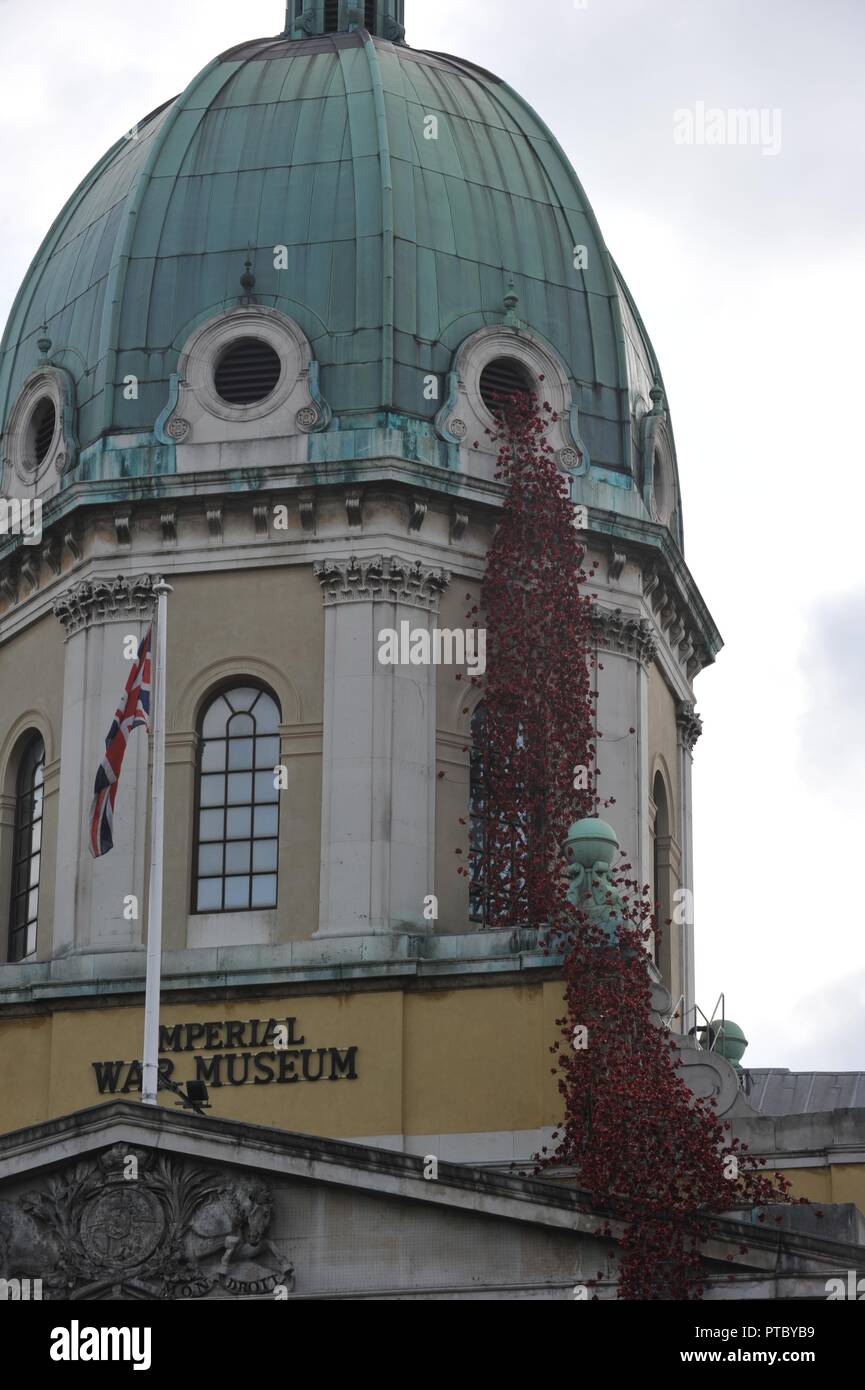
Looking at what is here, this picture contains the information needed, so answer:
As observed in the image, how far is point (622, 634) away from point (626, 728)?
1.54 metres

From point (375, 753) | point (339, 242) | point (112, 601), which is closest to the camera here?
point (375, 753)

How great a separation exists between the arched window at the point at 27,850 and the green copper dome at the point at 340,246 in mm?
4599

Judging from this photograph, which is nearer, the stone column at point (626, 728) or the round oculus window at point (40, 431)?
the stone column at point (626, 728)

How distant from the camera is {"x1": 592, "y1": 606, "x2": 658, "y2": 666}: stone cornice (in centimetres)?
5600

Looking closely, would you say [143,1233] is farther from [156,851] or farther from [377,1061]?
[377,1061]

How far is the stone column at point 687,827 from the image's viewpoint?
5956 cm

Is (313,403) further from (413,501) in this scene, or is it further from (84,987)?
(84,987)

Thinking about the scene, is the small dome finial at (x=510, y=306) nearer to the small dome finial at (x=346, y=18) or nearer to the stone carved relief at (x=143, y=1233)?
the small dome finial at (x=346, y=18)

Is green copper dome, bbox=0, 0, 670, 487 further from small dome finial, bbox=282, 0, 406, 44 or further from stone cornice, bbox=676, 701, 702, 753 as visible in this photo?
stone cornice, bbox=676, 701, 702, 753

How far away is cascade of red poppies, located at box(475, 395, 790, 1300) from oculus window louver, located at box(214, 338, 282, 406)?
12.3 ft

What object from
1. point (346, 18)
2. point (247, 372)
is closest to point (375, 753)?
point (247, 372)

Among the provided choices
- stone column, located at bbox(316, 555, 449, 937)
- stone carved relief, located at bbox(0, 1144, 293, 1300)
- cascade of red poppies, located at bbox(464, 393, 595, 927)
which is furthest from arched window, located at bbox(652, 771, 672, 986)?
stone carved relief, located at bbox(0, 1144, 293, 1300)

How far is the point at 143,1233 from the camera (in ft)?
142

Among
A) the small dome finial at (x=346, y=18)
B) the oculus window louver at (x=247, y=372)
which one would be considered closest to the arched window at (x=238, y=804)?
the oculus window louver at (x=247, y=372)
